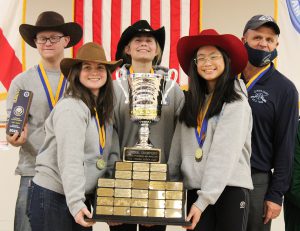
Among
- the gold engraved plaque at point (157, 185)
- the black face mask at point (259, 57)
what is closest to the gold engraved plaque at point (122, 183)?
the gold engraved plaque at point (157, 185)

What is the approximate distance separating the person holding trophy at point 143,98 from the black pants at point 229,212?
0.36m

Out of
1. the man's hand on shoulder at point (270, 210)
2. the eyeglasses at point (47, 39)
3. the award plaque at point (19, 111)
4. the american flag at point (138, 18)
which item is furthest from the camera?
the american flag at point (138, 18)

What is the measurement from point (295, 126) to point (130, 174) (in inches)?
40.2

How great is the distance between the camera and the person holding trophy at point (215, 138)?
213cm

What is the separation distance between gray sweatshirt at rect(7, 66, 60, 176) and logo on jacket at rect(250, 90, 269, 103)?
1.19 m

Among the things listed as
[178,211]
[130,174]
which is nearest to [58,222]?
[130,174]

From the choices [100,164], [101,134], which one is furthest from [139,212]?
[101,134]

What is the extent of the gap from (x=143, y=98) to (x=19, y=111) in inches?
29.3

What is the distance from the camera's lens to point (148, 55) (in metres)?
2.63

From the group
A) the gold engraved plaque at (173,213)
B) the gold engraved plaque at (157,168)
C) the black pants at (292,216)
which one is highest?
the gold engraved plaque at (157,168)

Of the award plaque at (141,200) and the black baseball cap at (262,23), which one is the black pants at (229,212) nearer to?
the award plaque at (141,200)

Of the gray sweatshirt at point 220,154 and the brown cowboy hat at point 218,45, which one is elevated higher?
the brown cowboy hat at point 218,45

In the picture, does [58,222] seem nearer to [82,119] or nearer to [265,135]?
[82,119]

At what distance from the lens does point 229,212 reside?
2168mm
